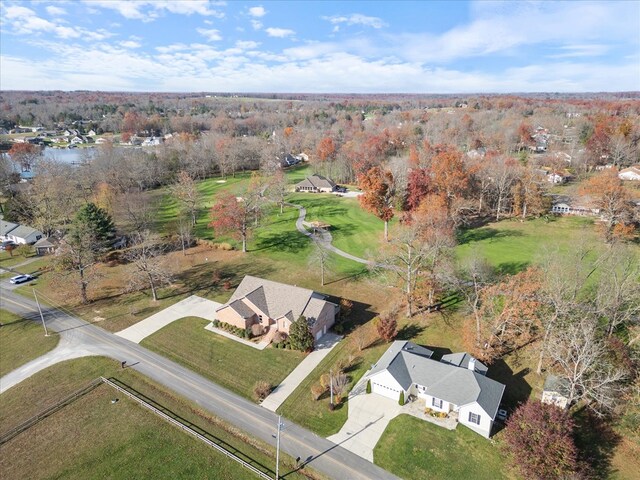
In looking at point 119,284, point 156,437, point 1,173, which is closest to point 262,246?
point 119,284

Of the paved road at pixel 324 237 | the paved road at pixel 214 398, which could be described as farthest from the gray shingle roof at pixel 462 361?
the paved road at pixel 324 237

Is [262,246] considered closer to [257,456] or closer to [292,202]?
[292,202]

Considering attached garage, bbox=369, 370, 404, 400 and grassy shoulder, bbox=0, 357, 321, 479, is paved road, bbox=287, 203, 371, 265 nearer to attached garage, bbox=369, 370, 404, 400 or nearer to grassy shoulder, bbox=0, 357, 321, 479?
attached garage, bbox=369, 370, 404, 400

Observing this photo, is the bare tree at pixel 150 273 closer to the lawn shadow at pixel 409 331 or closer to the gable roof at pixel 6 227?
the lawn shadow at pixel 409 331

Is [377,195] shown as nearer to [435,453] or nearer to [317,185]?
[317,185]

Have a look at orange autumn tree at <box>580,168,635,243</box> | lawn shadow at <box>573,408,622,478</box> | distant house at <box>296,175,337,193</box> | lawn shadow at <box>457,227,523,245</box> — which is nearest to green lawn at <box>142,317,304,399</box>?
lawn shadow at <box>573,408,622,478</box>

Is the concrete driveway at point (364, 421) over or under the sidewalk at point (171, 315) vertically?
under

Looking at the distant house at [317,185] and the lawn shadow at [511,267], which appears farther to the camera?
the distant house at [317,185]
